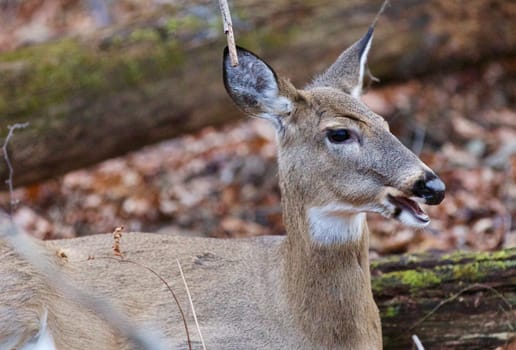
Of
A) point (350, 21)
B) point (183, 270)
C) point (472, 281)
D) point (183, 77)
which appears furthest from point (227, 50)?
point (350, 21)

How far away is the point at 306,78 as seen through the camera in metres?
8.30

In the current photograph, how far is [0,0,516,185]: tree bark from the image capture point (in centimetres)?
761

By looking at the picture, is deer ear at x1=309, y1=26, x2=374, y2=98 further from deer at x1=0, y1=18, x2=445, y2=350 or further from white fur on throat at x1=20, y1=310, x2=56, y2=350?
white fur on throat at x1=20, y1=310, x2=56, y2=350

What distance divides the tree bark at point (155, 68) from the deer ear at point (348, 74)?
266cm

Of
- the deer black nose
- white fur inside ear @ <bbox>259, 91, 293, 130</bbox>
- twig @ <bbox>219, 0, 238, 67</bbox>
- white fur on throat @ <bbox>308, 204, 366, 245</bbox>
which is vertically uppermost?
twig @ <bbox>219, 0, 238, 67</bbox>

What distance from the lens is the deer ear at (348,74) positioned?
17.2ft

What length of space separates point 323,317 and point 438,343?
122 centimetres

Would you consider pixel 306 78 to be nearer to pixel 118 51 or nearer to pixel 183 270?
pixel 118 51

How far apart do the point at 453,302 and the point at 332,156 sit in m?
1.64

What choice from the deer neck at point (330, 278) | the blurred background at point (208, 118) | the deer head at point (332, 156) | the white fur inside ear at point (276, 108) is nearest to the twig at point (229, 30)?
the deer head at point (332, 156)

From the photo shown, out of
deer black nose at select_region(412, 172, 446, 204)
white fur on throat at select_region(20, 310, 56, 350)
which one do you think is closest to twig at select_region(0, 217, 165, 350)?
white fur on throat at select_region(20, 310, 56, 350)

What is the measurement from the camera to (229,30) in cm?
416

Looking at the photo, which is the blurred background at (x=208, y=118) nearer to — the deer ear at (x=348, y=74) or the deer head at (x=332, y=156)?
the deer ear at (x=348, y=74)

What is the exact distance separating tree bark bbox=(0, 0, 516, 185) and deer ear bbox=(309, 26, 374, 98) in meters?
2.66
